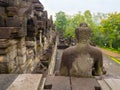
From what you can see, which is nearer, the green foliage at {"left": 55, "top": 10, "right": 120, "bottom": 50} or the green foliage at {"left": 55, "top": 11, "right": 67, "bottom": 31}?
the green foliage at {"left": 55, "top": 10, "right": 120, "bottom": 50}

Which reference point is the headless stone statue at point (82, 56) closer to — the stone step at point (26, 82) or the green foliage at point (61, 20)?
the stone step at point (26, 82)

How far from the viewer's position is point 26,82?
4.05m

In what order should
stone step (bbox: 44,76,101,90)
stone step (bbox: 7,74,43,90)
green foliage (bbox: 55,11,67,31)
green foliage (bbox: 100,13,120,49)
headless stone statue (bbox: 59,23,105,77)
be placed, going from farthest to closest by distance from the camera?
green foliage (bbox: 55,11,67,31) < green foliage (bbox: 100,13,120,49) < headless stone statue (bbox: 59,23,105,77) < stone step (bbox: 7,74,43,90) < stone step (bbox: 44,76,101,90)

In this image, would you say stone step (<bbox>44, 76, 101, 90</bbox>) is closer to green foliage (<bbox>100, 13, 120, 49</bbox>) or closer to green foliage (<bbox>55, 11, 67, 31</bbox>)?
green foliage (<bbox>100, 13, 120, 49</bbox>)

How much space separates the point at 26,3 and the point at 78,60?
3237mm

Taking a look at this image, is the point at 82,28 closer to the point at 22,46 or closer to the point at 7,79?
the point at 7,79

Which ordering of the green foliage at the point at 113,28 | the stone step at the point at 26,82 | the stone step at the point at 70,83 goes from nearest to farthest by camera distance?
the stone step at the point at 70,83, the stone step at the point at 26,82, the green foliage at the point at 113,28

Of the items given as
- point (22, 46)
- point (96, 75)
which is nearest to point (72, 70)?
point (96, 75)

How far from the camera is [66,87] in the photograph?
146 inches

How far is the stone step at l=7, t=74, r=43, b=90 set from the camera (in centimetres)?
378

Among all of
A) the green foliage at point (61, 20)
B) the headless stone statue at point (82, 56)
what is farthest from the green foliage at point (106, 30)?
the headless stone statue at point (82, 56)

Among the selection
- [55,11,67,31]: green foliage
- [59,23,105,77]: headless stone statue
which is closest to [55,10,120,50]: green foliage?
[55,11,67,31]: green foliage

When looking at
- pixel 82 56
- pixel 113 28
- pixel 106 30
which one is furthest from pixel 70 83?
pixel 106 30

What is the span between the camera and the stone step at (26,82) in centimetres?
378
